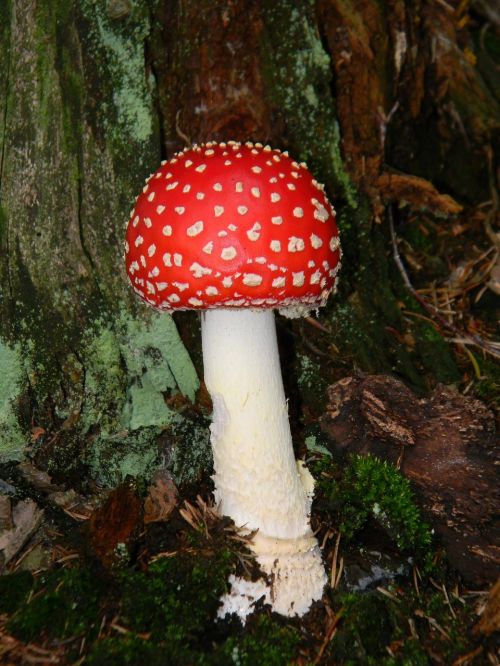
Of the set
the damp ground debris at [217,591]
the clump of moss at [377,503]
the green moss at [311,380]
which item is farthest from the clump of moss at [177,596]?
the green moss at [311,380]

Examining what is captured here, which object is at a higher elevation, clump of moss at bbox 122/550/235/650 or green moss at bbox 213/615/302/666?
clump of moss at bbox 122/550/235/650

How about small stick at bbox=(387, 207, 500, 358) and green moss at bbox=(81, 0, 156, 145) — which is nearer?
green moss at bbox=(81, 0, 156, 145)

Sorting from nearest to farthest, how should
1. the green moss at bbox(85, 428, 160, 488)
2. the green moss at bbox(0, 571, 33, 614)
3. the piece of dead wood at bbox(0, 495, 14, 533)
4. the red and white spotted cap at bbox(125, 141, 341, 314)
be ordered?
1. the red and white spotted cap at bbox(125, 141, 341, 314)
2. the green moss at bbox(0, 571, 33, 614)
3. the piece of dead wood at bbox(0, 495, 14, 533)
4. the green moss at bbox(85, 428, 160, 488)

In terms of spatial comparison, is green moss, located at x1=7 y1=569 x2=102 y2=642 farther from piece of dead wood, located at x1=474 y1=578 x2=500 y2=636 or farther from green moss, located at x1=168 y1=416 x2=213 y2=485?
piece of dead wood, located at x1=474 y1=578 x2=500 y2=636

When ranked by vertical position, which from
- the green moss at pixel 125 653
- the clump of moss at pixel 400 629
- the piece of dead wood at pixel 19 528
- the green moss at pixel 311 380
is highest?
the green moss at pixel 311 380

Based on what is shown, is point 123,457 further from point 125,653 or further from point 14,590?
point 125,653

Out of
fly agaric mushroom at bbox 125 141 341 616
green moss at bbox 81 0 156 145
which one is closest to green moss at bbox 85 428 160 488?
fly agaric mushroom at bbox 125 141 341 616

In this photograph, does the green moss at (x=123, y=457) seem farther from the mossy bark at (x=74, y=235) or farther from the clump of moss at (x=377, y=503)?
the clump of moss at (x=377, y=503)

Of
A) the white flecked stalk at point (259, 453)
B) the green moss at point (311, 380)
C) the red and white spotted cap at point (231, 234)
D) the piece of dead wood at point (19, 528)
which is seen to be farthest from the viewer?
the green moss at point (311, 380)

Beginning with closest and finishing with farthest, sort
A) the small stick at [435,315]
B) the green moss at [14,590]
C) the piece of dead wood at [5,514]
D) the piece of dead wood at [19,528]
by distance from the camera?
the green moss at [14,590] → the piece of dead wood at [19,528] → the piece of dead wood at [5,514] → the small stick at [435,315]
